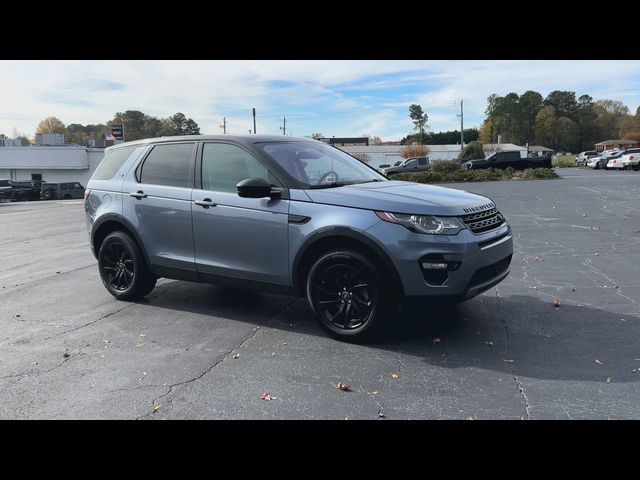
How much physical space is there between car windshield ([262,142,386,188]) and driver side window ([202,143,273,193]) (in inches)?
8.0

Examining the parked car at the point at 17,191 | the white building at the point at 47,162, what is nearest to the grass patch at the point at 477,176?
the parked car at the point at 17,191

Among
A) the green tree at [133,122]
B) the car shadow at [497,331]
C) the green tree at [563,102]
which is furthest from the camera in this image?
the green tree at [563,102]

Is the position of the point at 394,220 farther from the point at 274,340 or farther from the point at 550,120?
the point at 550,120

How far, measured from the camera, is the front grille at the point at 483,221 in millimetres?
4254

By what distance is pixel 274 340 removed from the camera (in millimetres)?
4609

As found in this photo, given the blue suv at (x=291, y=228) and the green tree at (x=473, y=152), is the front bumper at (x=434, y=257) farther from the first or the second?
→ the green tree at (x=473, y=152)

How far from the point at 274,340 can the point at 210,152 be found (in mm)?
2113

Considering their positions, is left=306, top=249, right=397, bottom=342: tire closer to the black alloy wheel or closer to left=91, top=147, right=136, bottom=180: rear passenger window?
the black alloy wheel

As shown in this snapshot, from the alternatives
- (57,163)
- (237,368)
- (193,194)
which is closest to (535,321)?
(237,368)

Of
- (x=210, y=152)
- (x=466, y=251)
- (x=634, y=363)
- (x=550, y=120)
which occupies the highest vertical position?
(x=550, y=120)

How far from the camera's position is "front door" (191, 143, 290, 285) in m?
4.70

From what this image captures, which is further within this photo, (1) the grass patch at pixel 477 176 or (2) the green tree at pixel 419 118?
(2) the green tree at pixel 419 118

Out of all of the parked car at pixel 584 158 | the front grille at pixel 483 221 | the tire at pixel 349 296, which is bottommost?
the tire at pixel 349 296

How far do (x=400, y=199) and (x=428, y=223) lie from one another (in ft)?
1.13
